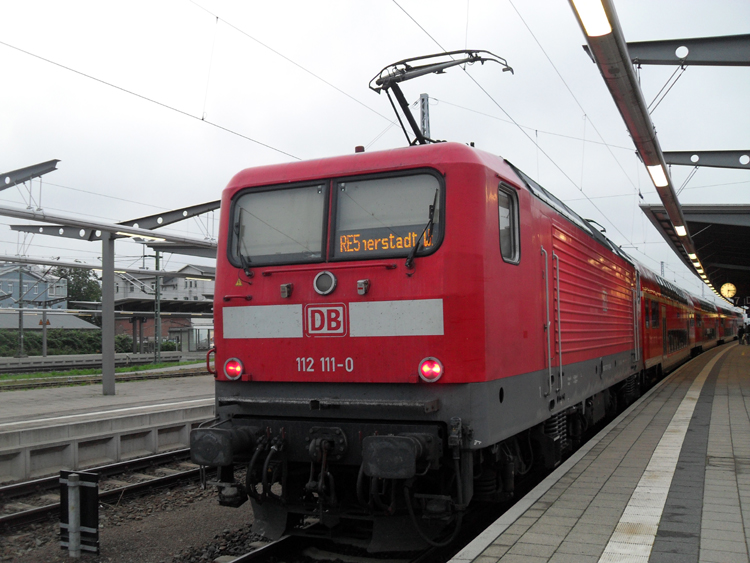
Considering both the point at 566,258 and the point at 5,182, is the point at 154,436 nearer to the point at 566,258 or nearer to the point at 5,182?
the point at 566,258

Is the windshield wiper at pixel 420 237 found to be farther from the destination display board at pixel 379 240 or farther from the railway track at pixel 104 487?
the railway track at pixel 104 487

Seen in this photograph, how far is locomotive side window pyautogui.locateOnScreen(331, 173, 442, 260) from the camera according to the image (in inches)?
205

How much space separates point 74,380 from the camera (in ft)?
77.6

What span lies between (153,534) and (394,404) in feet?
10.9

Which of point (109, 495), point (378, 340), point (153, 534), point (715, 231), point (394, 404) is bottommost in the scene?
point (153, 534)

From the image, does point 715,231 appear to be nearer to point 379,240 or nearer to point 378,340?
point 379,240

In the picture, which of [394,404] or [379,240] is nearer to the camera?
[394,404]

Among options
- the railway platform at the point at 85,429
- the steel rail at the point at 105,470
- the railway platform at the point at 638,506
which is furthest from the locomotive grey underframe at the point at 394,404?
the railway platform at the point at 85,429

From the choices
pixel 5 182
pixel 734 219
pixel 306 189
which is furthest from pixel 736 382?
pixel 5 182

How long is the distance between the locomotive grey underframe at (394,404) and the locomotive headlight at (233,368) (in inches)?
3.4

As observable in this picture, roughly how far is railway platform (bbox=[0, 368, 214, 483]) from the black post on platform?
295cm

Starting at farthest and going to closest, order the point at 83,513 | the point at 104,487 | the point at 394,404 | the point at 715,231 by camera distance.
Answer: the point at 715,231
the point at 104,487
the point at 83,513
the point at 394,404

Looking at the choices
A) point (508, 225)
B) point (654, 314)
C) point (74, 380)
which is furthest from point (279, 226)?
point (74, 380)

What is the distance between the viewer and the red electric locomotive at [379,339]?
4969 mm
